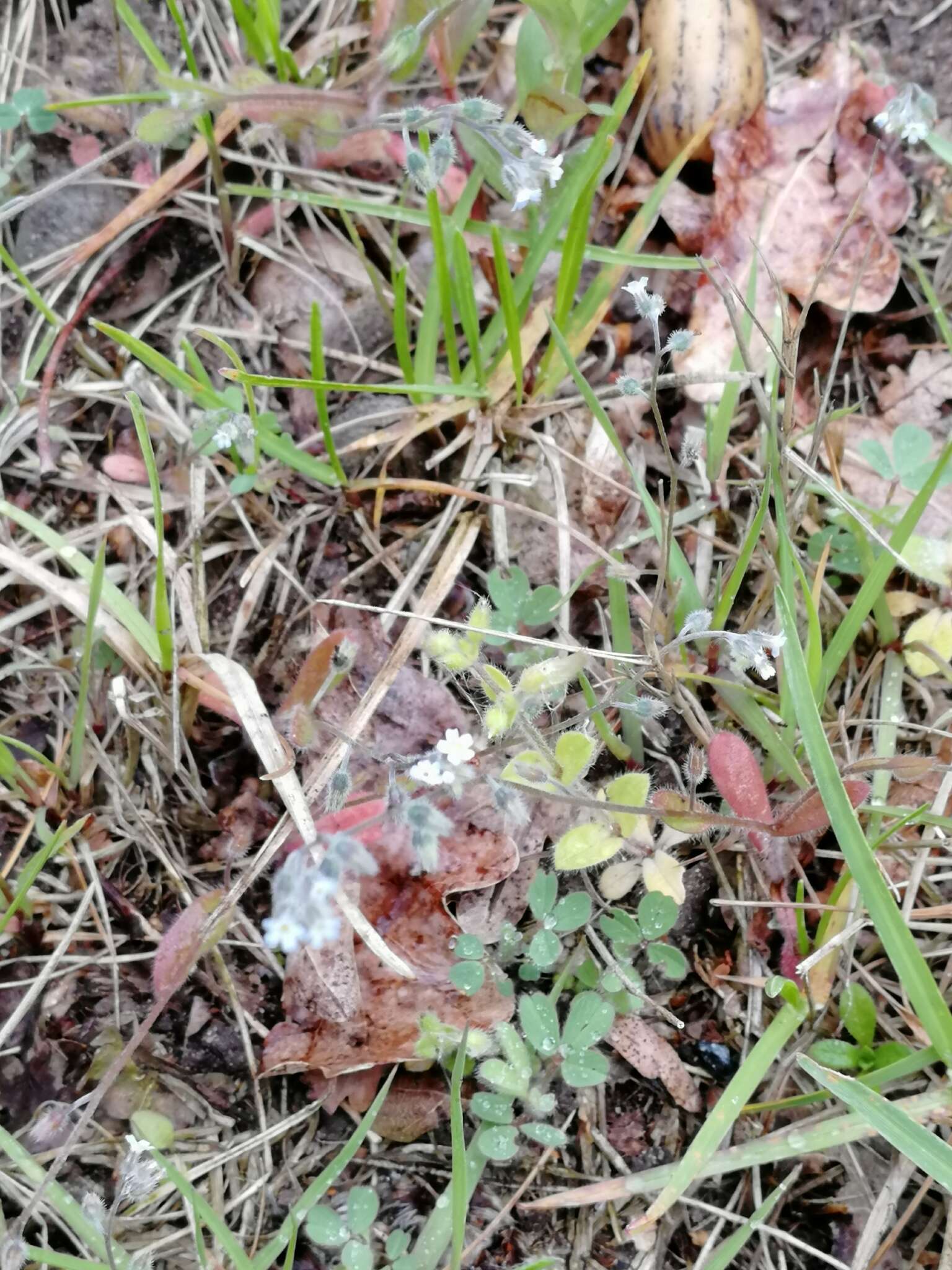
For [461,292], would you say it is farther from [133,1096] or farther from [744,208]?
[133,1096]

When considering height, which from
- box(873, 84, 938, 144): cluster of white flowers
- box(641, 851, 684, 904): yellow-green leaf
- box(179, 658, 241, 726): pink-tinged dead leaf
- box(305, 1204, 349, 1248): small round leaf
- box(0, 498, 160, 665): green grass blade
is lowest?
box(305, 1204, 349, 1248): small round leaf

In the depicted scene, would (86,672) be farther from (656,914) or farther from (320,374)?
(656,914)

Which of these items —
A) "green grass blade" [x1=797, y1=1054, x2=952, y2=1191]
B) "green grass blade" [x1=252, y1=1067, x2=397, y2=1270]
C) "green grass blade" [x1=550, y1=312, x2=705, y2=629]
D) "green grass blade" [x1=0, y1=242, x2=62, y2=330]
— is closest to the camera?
"green grass blade" [x1=797, y1=1054, x2=952, y2=1191]

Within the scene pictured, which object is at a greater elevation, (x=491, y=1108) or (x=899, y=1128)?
(x=899, y=1128)

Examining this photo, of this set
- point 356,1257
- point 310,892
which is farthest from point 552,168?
point 356,1257

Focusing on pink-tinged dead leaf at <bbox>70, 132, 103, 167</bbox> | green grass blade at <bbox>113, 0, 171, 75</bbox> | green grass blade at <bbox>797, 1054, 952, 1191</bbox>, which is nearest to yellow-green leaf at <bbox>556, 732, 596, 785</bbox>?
green grass blade at <bbox>797, 1054, 952, 1191</bbox>

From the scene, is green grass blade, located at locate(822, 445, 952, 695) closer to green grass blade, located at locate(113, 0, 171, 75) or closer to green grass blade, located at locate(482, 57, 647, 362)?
green grass blade, located at locate(482, 57, 647, 362)
